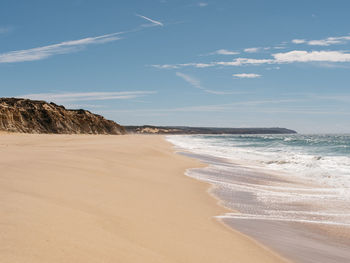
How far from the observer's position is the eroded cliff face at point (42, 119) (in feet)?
194

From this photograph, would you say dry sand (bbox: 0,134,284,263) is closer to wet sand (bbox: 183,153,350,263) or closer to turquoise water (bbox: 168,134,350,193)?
wet sand (bbox: 183,153,350,263)

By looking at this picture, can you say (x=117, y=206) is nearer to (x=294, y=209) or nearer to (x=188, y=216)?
(x=188, y=216)

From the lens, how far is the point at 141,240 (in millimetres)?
4117

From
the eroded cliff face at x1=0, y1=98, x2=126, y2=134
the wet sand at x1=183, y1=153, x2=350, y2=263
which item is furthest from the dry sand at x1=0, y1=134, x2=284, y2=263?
the eroded cliff face at x1=0, y1=98, x2=126, y2=134

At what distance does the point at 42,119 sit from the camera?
71562mm

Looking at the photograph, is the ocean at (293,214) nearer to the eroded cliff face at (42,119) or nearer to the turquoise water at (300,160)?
the turquoise water at (300,160)

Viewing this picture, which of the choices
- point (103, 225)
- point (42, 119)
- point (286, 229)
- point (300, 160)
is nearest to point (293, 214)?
point (286, 229)

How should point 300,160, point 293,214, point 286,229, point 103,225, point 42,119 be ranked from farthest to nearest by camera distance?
1. point 42,119
2. point 300,160
3. point 293,214
4. point 286,229
5. point 103,225

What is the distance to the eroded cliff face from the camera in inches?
2322

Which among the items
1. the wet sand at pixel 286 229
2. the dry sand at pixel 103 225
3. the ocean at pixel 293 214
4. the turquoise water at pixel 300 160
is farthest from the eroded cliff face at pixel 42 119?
the wet sand at pixel 286 229

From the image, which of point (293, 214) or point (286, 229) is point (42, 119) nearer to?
point (293, 214)

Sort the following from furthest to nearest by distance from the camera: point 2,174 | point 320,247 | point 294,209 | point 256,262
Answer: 1. point 294,209
2. point 2,174
3. point 320,247
4. point 256,262

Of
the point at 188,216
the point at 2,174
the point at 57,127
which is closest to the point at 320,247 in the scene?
the point at 188,216

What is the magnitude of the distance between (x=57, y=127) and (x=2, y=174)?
7030 cm
